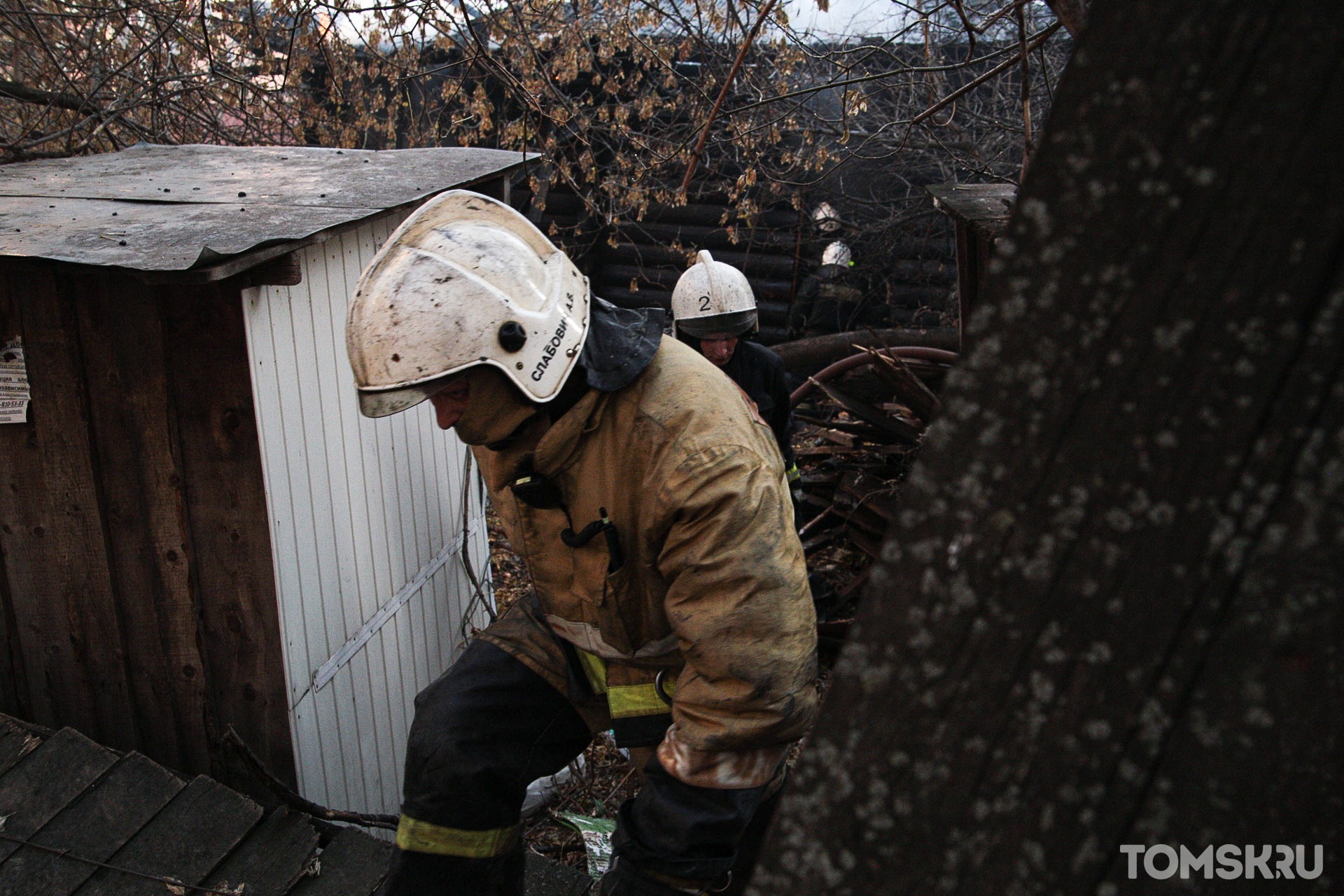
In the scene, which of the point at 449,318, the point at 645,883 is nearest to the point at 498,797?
the point at 645,883

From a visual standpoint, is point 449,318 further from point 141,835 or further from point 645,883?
point 141,835

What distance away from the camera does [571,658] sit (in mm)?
2934

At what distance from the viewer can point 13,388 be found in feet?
11.3

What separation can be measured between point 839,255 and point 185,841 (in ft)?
34.4

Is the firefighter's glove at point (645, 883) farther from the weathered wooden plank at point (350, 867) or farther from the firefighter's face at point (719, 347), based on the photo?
the firefighter's face at point (719, 347)

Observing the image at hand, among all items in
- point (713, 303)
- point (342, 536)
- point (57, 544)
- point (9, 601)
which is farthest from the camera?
point (713, 303)

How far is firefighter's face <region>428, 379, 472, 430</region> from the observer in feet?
8.21

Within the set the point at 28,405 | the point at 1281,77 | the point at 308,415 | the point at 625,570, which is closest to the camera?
the point at 1281,77

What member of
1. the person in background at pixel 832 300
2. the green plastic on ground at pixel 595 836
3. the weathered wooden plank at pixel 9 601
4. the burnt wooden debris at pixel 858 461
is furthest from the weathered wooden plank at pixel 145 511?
the person in background at pixel 832 300

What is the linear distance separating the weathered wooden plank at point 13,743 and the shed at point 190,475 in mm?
244

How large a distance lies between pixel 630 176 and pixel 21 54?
5414mm

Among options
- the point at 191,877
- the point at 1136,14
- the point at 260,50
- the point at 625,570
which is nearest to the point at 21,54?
the point at 260,50

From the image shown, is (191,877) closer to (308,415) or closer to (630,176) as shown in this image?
(308,415)

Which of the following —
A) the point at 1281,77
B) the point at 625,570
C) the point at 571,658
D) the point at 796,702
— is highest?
the point at 1281,77
